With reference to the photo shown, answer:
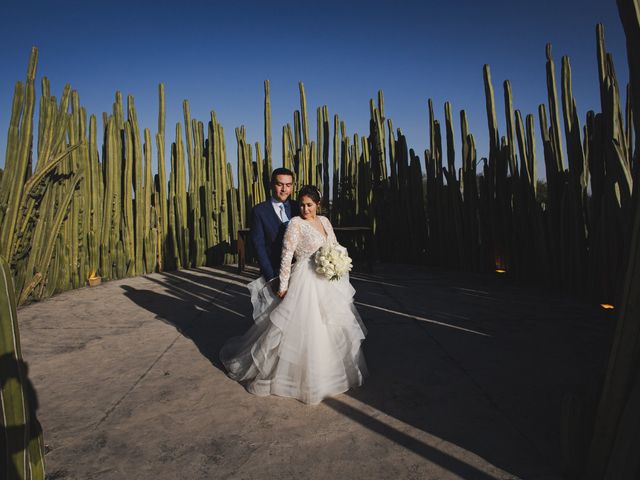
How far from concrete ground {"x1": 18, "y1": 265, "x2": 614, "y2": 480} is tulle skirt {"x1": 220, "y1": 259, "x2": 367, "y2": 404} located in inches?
3.3

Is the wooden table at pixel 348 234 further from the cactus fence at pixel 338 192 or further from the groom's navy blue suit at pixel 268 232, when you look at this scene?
the groom's navy blue suit at pixel 268 232

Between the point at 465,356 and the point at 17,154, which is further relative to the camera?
the point at 17,154

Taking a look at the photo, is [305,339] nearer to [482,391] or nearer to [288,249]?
[288,249]

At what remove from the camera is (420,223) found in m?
6.83

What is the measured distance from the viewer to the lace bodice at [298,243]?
2324 mm

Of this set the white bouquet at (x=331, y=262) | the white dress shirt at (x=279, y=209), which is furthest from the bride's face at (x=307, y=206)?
the white dress shirt at (x=279, y=209)

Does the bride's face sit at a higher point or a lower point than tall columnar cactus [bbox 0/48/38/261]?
lower

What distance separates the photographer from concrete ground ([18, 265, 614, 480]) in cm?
154

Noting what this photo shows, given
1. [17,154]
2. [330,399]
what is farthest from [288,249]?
[17,154]

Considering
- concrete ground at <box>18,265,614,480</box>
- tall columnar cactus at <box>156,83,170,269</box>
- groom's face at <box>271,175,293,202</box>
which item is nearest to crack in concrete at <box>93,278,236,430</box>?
concrete ground at <box>18,265,614,480</box>

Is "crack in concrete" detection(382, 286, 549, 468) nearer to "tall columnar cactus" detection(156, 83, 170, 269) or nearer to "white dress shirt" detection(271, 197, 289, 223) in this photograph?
"white dress shirt" detection(271, 197, 289, 223)

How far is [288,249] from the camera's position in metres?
2.32

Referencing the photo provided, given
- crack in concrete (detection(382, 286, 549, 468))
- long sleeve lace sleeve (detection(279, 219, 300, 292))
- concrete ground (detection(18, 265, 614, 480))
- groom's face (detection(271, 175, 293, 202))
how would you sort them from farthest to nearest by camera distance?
1. groom's face (detection(271, 175, 293, 202))
2. long sleeve lace sleeve (detection(279, 219, 300, 292))
3. crack in concrete (detection(382, 286, 549, 468))
4. concrete ground (detection(18, 265, 614, 480))

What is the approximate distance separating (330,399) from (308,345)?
0.30 meters
